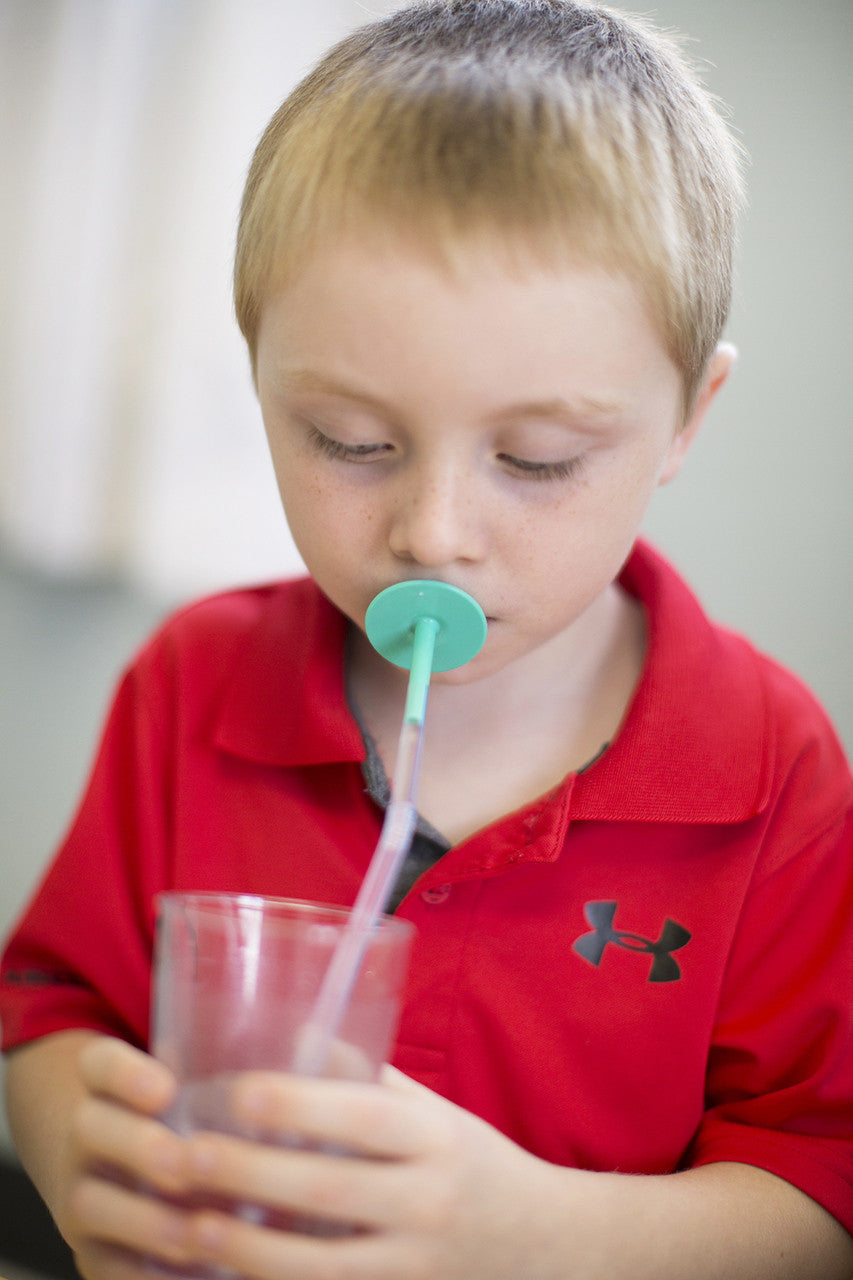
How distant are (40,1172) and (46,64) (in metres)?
1.37

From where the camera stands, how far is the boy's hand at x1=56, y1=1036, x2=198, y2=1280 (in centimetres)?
42

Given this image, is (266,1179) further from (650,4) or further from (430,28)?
(650,4)

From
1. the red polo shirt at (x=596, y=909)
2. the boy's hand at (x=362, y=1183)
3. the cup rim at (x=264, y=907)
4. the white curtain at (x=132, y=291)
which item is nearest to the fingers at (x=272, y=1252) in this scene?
the boy's hand at (x=362, y=1183)

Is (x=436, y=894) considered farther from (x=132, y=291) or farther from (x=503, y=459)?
(x=132, y=291)

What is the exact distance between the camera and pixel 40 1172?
672 millimetres

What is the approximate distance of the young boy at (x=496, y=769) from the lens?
0.51 m

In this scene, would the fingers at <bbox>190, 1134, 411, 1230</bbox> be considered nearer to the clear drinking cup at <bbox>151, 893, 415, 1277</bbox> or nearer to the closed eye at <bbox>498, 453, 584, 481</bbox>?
the clear drinking cup at <bbox>151, 893, 415, 1277</bbox>

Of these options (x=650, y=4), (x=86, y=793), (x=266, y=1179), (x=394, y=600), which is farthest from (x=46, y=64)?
(x=266, y=1179)

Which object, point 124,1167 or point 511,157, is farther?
point 511,157

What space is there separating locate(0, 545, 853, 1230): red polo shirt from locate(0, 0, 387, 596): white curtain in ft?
2.64

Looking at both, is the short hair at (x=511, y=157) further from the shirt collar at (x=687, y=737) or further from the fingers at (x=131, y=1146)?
the fingers at (x=131, y=1146)

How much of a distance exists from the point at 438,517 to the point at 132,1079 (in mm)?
277

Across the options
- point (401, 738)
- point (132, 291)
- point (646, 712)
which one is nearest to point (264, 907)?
point (401, 738)

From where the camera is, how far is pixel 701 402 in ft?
2.40
